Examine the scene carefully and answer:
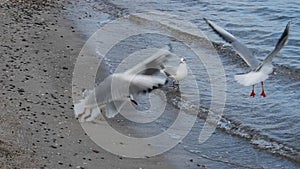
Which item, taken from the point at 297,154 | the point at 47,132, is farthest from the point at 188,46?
the point at 47,132

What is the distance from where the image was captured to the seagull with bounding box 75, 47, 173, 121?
16.1 feet

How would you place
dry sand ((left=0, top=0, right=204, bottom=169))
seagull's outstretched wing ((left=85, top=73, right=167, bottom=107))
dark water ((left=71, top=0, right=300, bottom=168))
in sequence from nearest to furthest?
1. seagull's outstretched wing ((left=85, top=73, right=167, bottom=107))
2. dry sand ((left=0, top=0, right=204, bottom=169))
3. dark water ((left=71, top=0, right=300, bottom=168))

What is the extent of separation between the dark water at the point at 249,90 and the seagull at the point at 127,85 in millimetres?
2175

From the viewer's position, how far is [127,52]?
11953 mm

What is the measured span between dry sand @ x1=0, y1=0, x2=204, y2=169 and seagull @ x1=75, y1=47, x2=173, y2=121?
1065mm

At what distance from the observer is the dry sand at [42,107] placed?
6520mm

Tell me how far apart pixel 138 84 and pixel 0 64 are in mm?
4766

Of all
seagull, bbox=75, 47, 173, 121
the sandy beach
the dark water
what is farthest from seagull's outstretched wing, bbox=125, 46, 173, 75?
the dark water

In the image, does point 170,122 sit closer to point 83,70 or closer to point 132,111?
point 132,111

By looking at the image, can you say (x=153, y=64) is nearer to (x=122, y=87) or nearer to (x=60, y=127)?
(x=122, y=87)

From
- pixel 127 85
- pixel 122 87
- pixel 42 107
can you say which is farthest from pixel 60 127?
pixel 127 85

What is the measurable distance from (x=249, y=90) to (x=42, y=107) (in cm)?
386

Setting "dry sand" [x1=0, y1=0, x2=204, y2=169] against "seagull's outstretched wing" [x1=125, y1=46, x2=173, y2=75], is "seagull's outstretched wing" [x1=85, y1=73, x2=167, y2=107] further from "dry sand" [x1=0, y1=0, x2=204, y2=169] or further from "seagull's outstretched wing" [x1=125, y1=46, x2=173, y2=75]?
"dry sand" [x1=0, y1=0, x2=204, y2=169]

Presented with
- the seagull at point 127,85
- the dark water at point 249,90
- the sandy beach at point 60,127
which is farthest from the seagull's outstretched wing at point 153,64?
the dark water at point 249,90
